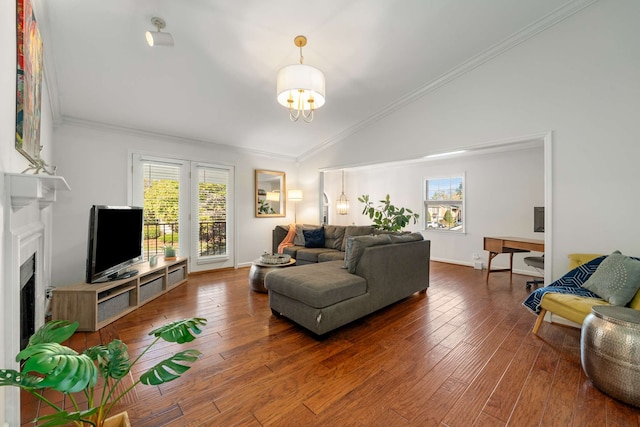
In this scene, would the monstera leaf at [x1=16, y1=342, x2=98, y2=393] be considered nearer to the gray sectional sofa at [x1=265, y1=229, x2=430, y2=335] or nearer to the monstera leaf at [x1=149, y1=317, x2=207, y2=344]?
the monstera leaf at [x1=149, y1=317, x2=207, y2=344]

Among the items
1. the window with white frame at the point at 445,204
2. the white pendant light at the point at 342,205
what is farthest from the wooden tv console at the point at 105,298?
the window with white frame at the point at 445,204

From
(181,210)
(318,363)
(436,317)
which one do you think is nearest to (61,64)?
(181,210)

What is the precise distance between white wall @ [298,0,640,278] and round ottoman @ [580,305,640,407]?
1.28m

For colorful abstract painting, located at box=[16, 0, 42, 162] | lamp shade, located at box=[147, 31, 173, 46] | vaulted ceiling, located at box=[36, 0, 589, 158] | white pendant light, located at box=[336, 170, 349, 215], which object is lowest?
white pendant light, located at box=[336, 170, 349, 215]

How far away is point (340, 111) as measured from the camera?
441 centimetres

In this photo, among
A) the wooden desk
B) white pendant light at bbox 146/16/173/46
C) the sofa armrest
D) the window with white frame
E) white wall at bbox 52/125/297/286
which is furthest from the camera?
the window with white frame

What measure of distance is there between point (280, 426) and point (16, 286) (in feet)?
5.14

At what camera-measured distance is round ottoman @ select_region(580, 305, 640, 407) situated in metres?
1.64

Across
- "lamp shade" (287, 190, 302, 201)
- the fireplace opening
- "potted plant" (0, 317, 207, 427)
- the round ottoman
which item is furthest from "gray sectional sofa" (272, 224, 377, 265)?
"potted plant" (0, 317, 207, 427)

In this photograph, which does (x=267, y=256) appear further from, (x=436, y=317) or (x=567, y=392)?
(x=567, y=392)

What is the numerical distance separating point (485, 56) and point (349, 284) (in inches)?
129

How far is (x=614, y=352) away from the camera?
1.70 meters

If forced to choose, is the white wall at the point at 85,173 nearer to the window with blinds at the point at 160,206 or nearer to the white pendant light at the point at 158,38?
the window with blinds at the point at 160,206

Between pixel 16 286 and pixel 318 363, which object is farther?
pixel 318 363
